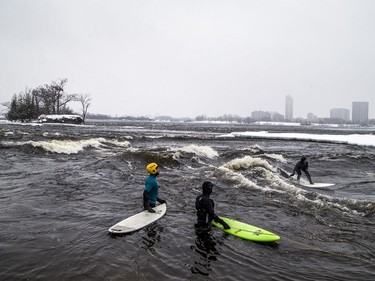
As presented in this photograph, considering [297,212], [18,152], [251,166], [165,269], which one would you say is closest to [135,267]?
[165,269]

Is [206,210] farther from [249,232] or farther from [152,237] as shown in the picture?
[152,237]

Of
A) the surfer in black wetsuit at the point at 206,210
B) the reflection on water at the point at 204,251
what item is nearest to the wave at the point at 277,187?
the surfer in black wetsuit at the point at 206,210

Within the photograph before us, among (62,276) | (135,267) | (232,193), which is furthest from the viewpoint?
(232,193)

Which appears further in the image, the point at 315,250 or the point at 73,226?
the point at 73,226

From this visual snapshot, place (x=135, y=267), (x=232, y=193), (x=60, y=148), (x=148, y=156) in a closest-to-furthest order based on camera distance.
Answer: (x=135, y=267) → (x=232, y=193) → (x=148, y=156) → (x=60, y=148)

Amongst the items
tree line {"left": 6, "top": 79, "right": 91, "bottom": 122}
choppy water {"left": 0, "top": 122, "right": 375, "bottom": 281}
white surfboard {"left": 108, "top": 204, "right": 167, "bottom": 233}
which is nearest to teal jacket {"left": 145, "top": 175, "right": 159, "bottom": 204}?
white surfboard {"left": 108, "top": 204, "right": 167, "bottom": 233}

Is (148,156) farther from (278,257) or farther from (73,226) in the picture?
(278,257)

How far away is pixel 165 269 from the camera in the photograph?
5348 millimetres

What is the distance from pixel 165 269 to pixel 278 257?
7.58ft

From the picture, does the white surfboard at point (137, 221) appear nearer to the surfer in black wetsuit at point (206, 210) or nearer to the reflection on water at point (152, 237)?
the reflection on water at point (152, 237)

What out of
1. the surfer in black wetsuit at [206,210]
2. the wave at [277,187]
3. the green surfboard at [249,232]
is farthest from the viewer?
the wave at [277,187]

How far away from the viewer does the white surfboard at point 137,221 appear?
22.6 ft

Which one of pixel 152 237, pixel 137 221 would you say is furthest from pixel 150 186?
pixel 152 237

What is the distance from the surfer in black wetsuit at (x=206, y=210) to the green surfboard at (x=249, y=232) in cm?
20
